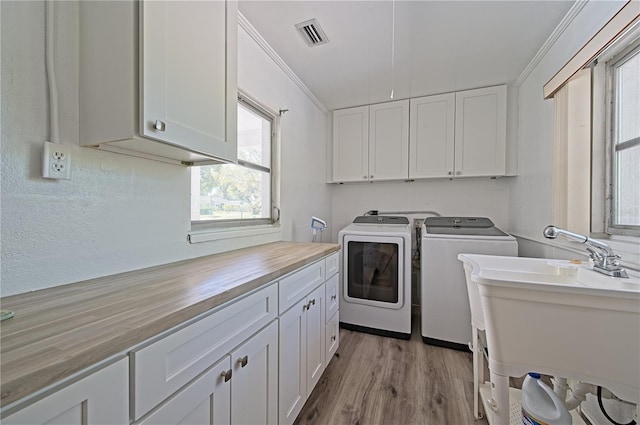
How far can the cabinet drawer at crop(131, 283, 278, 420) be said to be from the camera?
0.57 m

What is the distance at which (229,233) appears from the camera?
1.54m

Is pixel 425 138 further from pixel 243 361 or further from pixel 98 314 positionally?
pixel 98 314

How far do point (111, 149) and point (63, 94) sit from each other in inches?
7.9

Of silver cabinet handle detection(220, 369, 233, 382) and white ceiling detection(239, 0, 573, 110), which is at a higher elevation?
white ceiling detection(239, 0, 573, 110)

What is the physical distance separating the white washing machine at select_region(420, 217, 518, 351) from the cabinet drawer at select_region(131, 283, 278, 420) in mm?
1704

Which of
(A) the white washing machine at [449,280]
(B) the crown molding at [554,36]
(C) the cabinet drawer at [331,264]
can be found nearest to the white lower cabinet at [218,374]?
(C) the cabinet drawer at [331,264]

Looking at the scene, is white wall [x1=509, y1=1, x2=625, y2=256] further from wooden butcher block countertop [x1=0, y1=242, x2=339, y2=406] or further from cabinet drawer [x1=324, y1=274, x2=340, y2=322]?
wooden butcher block countertop [x1=0, y1=242, x2=339, y2=406]

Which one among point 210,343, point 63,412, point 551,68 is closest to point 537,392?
point 210,343

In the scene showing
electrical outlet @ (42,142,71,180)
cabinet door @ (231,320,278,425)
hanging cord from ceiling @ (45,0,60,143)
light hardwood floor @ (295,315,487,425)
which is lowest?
light hardwood floor @ (295,315,487,425)


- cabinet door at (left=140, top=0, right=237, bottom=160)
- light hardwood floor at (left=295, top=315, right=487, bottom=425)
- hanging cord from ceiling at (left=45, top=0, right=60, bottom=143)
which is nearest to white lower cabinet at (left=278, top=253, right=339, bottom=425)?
light hardwood floor at (left=295, top=315, right=487, bottom=425)

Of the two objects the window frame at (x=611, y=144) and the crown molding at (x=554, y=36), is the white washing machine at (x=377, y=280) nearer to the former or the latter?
the window frame at (x=611, y=144)

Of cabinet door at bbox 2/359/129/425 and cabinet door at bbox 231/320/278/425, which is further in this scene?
cabinet door at bbox 231/320/278/425

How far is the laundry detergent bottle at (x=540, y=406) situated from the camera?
3.33 feet

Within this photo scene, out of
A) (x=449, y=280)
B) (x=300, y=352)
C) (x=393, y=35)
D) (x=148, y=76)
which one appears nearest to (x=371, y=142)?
(x=393, y=35)
